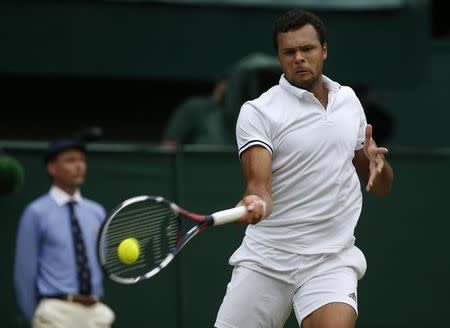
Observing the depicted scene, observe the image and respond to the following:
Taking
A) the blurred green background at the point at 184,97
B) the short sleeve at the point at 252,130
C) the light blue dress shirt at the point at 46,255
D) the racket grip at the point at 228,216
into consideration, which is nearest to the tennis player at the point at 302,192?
the short sleeve at the point at 252,130

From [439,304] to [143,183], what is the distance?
2749mm

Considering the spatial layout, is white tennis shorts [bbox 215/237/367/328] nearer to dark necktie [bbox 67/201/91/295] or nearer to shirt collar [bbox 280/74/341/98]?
shirt collar [bbox 280/74/341/98]

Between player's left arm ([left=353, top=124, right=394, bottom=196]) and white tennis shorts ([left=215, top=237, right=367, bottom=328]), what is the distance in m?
0.41

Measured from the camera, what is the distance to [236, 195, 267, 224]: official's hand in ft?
20.8

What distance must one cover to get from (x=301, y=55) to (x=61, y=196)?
360 cm

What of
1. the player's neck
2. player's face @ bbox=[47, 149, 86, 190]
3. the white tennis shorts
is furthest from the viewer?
player's face @ bbox=[47, 149, 86, 190]

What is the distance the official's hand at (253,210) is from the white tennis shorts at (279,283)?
52cm

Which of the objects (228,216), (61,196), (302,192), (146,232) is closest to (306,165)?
(302,192)

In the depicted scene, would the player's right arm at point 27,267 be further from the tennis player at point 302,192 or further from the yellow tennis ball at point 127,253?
the yellow tennis ball at point 127,253

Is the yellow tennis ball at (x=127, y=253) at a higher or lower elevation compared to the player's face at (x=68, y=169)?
higher

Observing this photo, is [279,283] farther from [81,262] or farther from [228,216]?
[81,262]

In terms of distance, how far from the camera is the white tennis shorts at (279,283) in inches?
266

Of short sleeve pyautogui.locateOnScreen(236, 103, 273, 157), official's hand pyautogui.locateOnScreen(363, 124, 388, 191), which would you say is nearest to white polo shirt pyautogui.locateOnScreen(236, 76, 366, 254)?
short sleeve pyautogui.locateOnScreen(236, 103, 273, 157)

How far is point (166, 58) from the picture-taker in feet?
44.0
